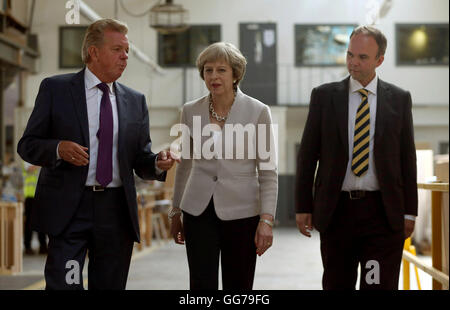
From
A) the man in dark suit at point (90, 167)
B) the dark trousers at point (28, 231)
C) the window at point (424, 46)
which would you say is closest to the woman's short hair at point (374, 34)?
the man in dark suit at point (90, 167)

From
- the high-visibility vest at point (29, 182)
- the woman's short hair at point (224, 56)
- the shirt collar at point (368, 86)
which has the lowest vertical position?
the high-visibility vest at point (29, 182)

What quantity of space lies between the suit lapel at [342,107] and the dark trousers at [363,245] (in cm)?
24

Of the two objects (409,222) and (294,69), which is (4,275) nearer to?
(409,222)

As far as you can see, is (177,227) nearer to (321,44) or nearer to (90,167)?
(90,167)

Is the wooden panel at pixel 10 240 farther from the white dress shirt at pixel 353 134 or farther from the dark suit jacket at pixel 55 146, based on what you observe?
the white dress shirt at pixel 353 134

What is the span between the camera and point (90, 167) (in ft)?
8.70

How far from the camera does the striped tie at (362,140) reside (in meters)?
2.90

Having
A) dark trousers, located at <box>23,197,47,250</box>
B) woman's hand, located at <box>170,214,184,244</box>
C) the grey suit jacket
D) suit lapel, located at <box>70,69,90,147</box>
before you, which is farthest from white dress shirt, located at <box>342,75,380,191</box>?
dark trousers, located at <box>23,197,47,250</box>

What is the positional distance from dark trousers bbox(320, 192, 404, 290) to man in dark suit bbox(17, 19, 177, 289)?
0.72 meters

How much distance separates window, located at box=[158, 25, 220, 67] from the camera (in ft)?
51.5

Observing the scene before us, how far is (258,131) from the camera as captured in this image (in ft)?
9.39

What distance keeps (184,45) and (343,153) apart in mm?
13126

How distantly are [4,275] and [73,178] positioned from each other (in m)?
5.52

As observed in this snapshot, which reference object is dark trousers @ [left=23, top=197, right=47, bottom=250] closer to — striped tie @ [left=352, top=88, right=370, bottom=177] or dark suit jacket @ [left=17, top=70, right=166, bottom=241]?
dark suit jacket @ [left=17, top=70, right=166, bottom=241]
